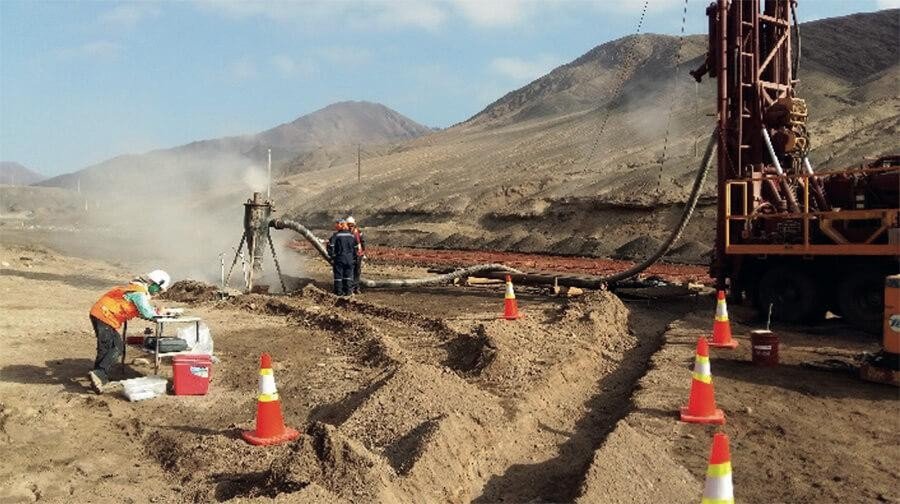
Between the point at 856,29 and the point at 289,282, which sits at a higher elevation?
the point at 856,29

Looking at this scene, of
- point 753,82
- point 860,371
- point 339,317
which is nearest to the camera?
point 860,371

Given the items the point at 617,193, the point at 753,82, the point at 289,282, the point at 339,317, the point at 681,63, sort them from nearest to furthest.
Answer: the point at 339,317 → the point at 753,82 → the point at 289,282 → the point at 617,193 → the point at 681,63

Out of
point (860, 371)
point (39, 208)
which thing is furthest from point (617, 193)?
point (39, 208)

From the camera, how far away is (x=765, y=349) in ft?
29.3

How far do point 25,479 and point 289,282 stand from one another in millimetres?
13359

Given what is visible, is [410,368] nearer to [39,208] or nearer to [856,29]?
[856,29]

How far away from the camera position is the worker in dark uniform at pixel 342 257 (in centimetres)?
1594

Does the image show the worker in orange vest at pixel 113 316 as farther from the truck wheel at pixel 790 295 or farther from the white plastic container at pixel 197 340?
the truck wheel at pixel 790 295

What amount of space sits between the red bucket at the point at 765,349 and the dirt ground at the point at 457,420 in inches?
8.5

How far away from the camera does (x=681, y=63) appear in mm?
74500

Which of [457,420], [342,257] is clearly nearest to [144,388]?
[457,420]

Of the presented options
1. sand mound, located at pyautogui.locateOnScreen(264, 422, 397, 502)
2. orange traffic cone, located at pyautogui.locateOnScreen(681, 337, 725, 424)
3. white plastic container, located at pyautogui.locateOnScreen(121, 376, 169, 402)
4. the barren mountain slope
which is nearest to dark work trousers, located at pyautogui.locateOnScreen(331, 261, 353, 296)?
white plastic container, located at pyautogui.locateOnScreen(121, 376, 169, 402)

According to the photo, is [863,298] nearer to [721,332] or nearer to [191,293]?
[721,332]

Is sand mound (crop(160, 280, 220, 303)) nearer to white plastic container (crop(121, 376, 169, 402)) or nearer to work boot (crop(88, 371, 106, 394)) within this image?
work boot (crop(88, 371, 106, 394))
